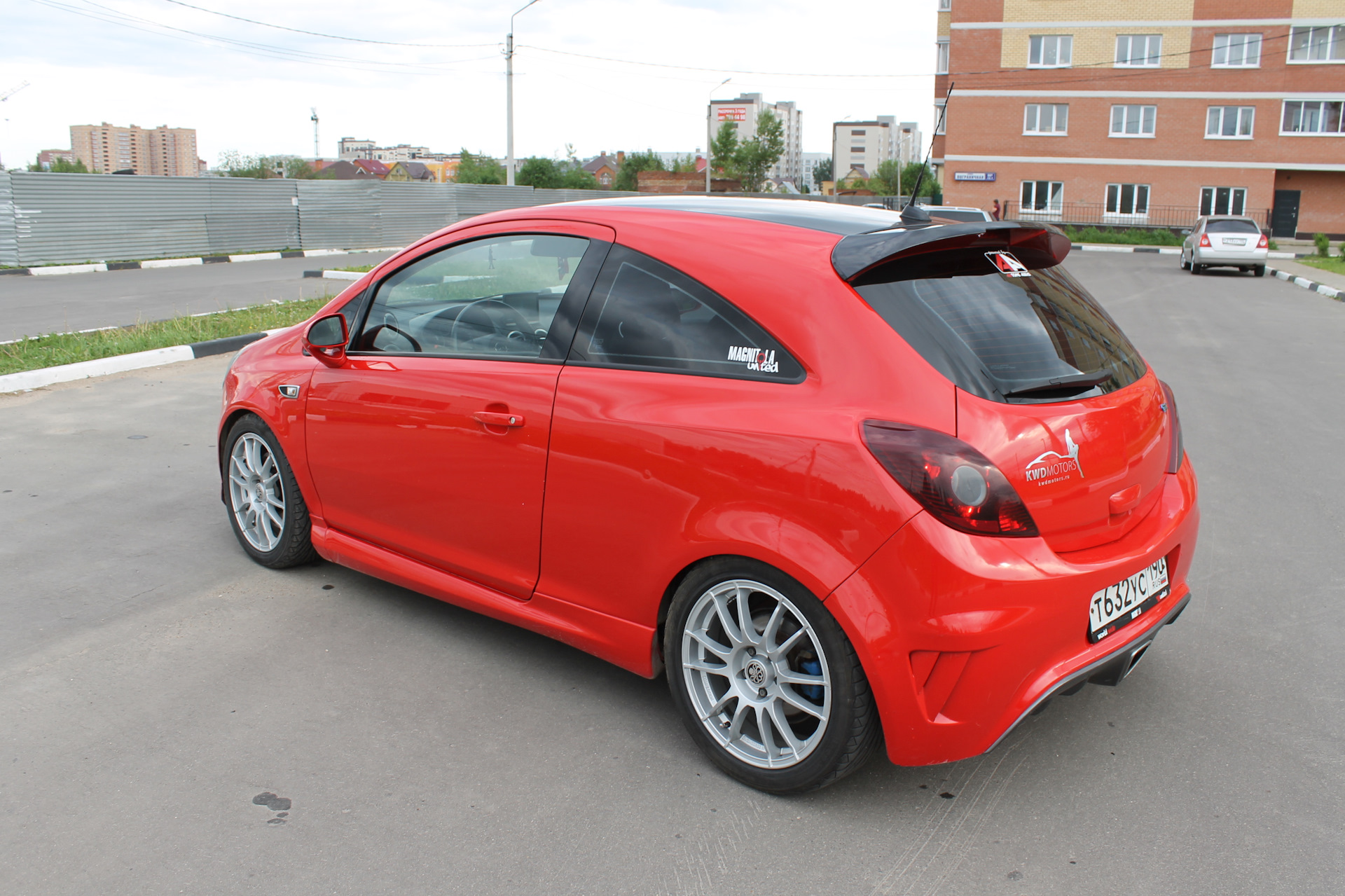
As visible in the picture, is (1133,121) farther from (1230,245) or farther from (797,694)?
(797,694)

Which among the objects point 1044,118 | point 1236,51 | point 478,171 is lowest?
point 478,171

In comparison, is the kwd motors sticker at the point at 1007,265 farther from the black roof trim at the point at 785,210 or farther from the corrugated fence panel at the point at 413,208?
the corrugated fence panel at the point at 413,208

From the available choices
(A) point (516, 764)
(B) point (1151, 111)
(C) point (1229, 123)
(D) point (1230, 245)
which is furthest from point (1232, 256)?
(C) point (1229, 123)

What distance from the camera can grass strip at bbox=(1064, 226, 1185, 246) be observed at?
39.8 metres

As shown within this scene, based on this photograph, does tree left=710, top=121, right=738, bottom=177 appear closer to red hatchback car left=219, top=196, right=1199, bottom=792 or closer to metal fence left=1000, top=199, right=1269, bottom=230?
metal fence left=1000, top=199, right=1269, bottom=230

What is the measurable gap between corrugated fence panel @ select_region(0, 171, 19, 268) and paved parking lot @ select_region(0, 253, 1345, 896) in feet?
63.4

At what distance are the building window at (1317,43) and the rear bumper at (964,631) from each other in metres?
57.2

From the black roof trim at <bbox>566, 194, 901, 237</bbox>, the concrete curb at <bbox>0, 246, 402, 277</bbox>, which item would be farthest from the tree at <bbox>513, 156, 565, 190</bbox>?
the black roof trim at <bbox>566, 194, 901, 237</bbox>

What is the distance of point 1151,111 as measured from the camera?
50.1 metres

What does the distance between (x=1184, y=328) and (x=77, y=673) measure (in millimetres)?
13209

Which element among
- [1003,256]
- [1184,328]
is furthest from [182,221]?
[1003,256]

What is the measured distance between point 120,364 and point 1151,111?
Result: 5245 centimetres

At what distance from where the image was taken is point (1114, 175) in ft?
166

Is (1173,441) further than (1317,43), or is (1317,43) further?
(1317,43)
